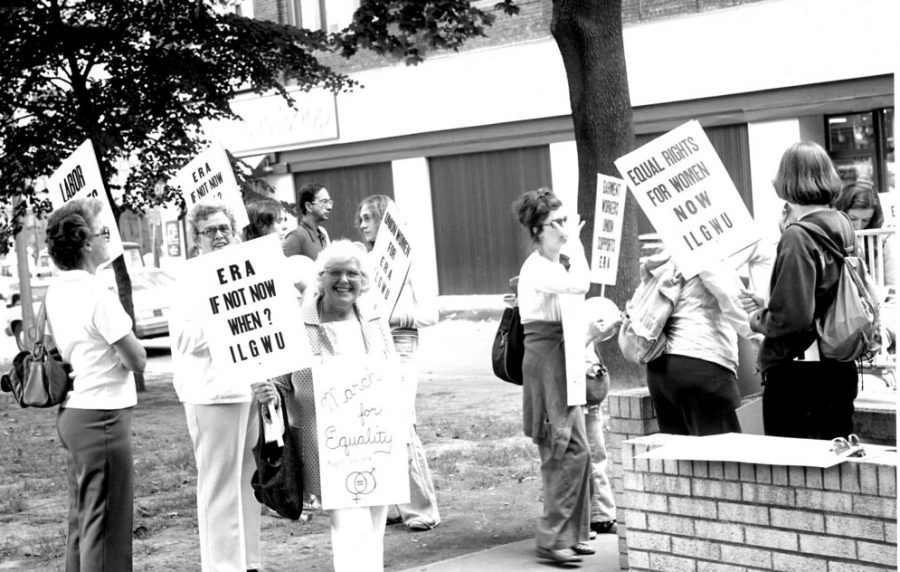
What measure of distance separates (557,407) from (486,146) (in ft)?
61.5

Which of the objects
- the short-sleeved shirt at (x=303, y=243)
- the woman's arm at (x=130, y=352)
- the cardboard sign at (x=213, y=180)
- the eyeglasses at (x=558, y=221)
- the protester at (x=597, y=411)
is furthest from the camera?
the cardboard sign at (x=213, y=180)

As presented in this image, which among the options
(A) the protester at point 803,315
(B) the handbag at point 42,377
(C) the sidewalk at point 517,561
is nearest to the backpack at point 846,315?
(A) the protester at point 803,315

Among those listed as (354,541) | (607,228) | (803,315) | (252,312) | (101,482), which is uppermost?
(607,228)

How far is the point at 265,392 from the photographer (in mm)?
5551

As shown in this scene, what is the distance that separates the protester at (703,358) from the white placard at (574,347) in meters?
0.56

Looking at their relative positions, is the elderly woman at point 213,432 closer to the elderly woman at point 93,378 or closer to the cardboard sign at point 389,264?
the elderly woman at point 93,378

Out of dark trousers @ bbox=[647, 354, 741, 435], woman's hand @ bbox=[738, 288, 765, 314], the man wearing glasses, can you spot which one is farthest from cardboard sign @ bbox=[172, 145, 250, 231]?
woman's hand @ bbox=[738, 288, 765, 314]

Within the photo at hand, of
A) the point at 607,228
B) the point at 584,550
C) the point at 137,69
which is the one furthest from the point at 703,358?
the point at 137,69

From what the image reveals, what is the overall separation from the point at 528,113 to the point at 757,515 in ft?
64.6

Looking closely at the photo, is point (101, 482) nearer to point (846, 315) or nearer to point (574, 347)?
point (574, 347)

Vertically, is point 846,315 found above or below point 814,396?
above

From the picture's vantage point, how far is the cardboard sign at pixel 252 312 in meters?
5.49

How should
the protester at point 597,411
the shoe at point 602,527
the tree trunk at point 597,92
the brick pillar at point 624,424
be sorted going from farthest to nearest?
the tree trunk at point 597,92 < the shoe at point 602,527 < the protester at point 597,411 < the brick pillar at point 624,424

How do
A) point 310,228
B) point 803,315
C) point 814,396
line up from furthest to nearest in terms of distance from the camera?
point 310,228
point 814,396
point 803,315
